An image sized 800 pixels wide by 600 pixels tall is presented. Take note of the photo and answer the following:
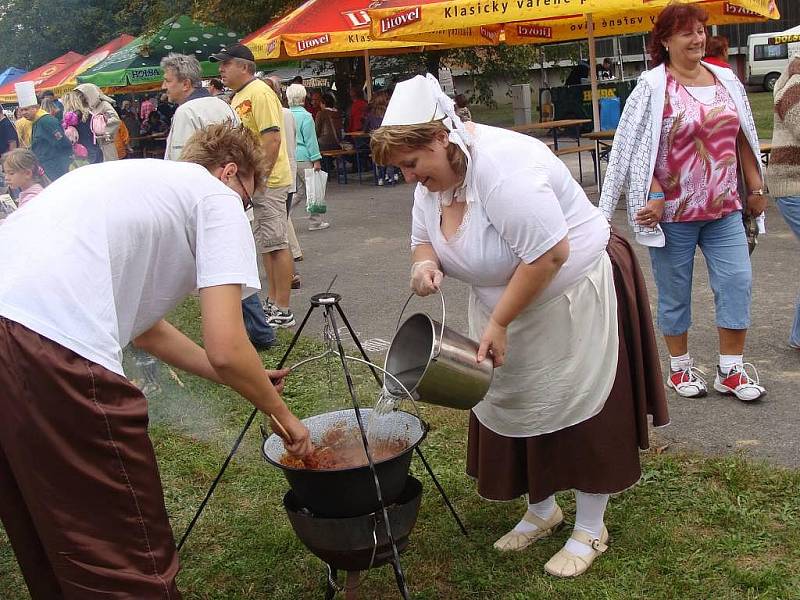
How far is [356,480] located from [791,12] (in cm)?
3775

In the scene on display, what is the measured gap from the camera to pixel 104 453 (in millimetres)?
2012

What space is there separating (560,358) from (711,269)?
1800 millimetres

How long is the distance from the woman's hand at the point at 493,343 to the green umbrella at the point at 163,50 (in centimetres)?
1496

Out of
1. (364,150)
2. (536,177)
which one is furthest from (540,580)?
(364,150)

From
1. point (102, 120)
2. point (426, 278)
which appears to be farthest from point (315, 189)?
point (426, 278)

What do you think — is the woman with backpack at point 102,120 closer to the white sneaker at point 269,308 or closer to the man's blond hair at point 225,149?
the white sneaker at point 269,308

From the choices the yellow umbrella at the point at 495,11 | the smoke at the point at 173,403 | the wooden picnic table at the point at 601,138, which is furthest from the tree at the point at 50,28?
the smoke at the point at 173,403

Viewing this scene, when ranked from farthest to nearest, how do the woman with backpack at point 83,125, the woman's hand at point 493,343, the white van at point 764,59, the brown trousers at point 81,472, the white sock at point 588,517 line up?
the white van at point 764,59 < the woman with backpack at point 83,125 < the white sock at point 588,517 < the woman's hand at point 493,343 < the brown trousers at point 81,472

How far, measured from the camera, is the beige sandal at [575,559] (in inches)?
119

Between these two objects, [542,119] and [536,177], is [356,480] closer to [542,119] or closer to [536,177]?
[536,177]

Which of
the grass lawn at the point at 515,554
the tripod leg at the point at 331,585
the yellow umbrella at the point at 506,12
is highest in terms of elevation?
the yellow umbrella at the point at 506,12

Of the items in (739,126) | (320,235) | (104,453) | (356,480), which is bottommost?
(320,235)

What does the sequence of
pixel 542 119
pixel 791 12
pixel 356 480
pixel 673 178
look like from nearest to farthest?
pixel 356 480
pixel 673 178
pixel 542 119
pixel 791 12

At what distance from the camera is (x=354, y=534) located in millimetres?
2568
